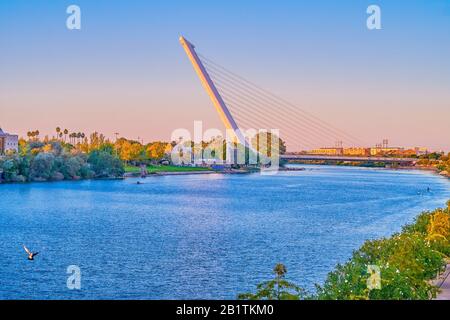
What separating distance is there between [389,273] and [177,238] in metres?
11.5

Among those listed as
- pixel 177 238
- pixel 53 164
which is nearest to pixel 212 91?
pixel 53 164

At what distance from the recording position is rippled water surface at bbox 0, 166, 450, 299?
1221 cm

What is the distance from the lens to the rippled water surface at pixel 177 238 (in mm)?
12211

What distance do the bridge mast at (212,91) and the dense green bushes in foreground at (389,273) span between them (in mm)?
29241

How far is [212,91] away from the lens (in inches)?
1649

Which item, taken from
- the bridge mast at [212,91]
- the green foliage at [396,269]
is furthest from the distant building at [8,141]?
the green foliage at [396,269]

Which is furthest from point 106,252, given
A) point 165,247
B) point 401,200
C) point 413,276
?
point 401,200

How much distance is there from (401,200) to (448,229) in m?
20.4

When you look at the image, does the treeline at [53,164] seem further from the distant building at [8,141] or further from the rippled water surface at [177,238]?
the rippled water surface at [177,238]

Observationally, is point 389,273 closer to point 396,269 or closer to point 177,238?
point 396,269

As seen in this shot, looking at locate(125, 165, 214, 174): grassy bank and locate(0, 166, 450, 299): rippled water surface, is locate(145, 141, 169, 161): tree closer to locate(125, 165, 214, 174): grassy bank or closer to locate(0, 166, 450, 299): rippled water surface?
locate(125, 165, 214, 174): grassy bank

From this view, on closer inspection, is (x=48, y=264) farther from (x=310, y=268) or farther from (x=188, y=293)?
(x=310, y=268)

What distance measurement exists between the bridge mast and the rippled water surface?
29.2 ft

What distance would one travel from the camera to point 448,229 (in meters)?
12.6
